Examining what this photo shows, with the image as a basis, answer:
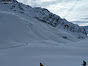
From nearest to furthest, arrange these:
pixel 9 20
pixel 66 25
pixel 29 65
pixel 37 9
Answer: pixel 29 65 < pixel 9 20 < pixel 37 9 < pixel 66 25

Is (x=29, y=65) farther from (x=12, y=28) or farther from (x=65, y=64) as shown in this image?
(x=12, y=28)

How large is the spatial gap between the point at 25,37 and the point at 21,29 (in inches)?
185

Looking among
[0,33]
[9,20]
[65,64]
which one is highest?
[9,20]

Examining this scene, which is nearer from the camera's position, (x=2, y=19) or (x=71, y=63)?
(x=71, y=63)

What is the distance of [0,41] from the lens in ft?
78.4

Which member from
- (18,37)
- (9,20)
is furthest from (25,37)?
(9,20)

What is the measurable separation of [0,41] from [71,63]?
17.9 m

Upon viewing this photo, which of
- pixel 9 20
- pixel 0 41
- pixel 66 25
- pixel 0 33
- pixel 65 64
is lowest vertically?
pixel 65 64

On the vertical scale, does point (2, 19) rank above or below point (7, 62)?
above

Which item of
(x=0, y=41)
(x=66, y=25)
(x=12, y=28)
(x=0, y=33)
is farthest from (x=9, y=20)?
(x=66, y=25)

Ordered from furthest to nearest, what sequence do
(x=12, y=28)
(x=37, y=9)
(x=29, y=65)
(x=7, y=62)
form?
(x=37, y=9) → (x=12, y=28) → (x=7, y=62) → (x=29, y=65)

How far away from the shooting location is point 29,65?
8391mm

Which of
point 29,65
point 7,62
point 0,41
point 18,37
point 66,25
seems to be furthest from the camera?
point 66,25

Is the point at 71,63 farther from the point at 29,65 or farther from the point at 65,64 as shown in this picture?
the point at 29,65
